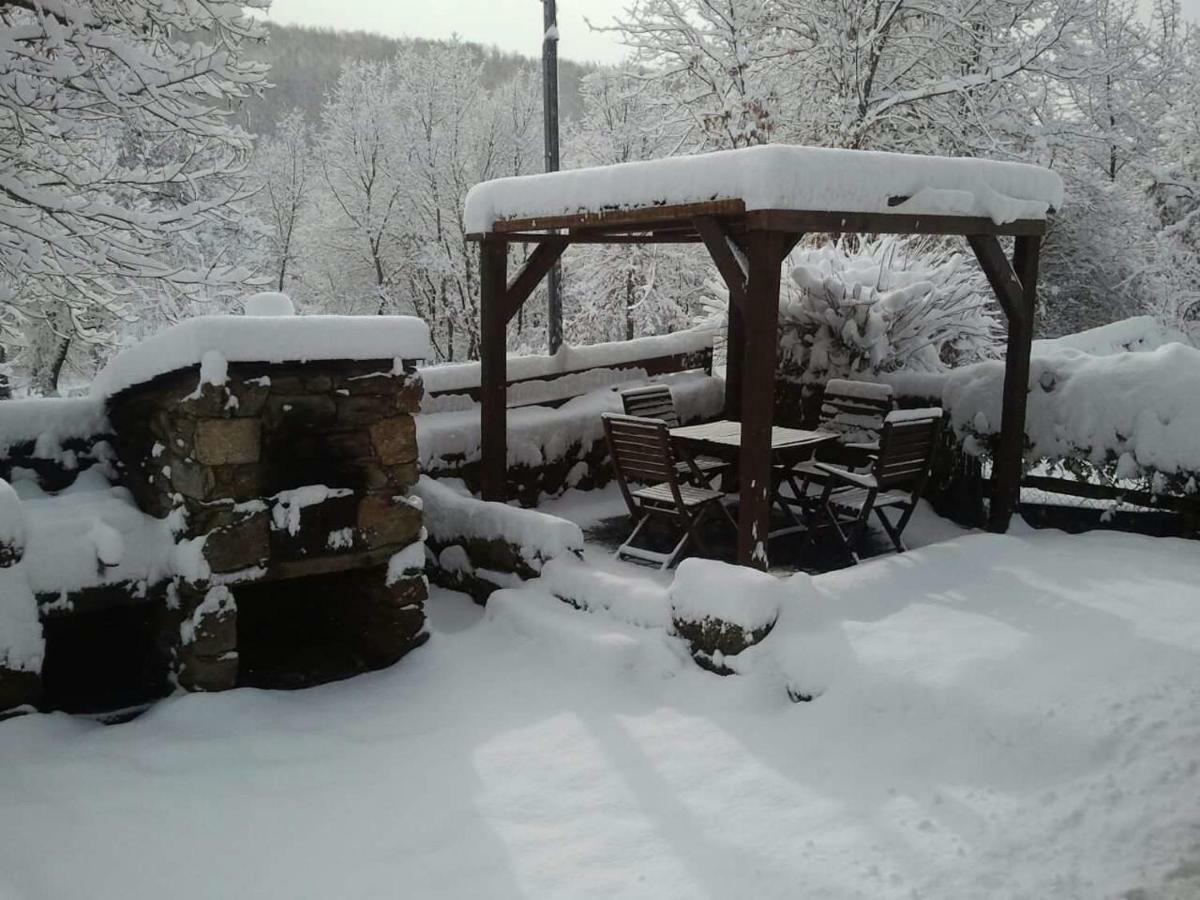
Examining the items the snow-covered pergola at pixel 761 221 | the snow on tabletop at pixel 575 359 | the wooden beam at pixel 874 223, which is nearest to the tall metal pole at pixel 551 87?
the snow on tabletop at pixel 575 359

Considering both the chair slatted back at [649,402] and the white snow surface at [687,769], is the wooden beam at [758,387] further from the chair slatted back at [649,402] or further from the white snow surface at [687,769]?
the chair slatted back at [649,402]

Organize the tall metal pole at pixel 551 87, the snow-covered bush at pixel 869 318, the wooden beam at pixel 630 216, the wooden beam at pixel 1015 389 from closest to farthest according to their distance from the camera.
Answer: the wooden beam at pixel 630 216
the wooden beam at pixel 1015 389
the snow-covered bush at pixel 869 318
the tall metal pole at pixel 551 87

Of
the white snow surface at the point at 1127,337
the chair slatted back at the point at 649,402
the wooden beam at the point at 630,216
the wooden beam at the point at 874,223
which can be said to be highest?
the wooden beam at the point at 630,216

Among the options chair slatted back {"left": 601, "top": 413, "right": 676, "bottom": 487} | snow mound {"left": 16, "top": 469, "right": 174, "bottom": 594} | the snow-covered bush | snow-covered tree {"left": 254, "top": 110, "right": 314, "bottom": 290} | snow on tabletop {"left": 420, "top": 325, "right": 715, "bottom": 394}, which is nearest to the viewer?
snow mound {"left": 16, "top": 469, "right": 174, "bottom": 594}

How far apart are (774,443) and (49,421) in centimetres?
415

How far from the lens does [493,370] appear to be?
6770 mm

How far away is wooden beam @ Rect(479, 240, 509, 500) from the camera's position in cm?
673

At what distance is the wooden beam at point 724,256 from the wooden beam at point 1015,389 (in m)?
2.25

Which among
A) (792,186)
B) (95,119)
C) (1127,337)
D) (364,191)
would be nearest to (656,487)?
(792,186)

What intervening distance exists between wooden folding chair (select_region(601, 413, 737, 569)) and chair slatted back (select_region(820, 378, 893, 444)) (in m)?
1.55

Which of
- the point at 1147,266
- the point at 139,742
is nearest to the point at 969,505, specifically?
the point at 139,742

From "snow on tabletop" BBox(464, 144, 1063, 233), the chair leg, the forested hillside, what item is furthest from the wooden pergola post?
the forested hillside

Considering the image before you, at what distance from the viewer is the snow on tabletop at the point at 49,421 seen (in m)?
4.98

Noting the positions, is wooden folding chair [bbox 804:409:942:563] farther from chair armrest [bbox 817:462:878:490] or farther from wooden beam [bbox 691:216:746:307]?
wooden beam [bbox 691:216:746:307]
